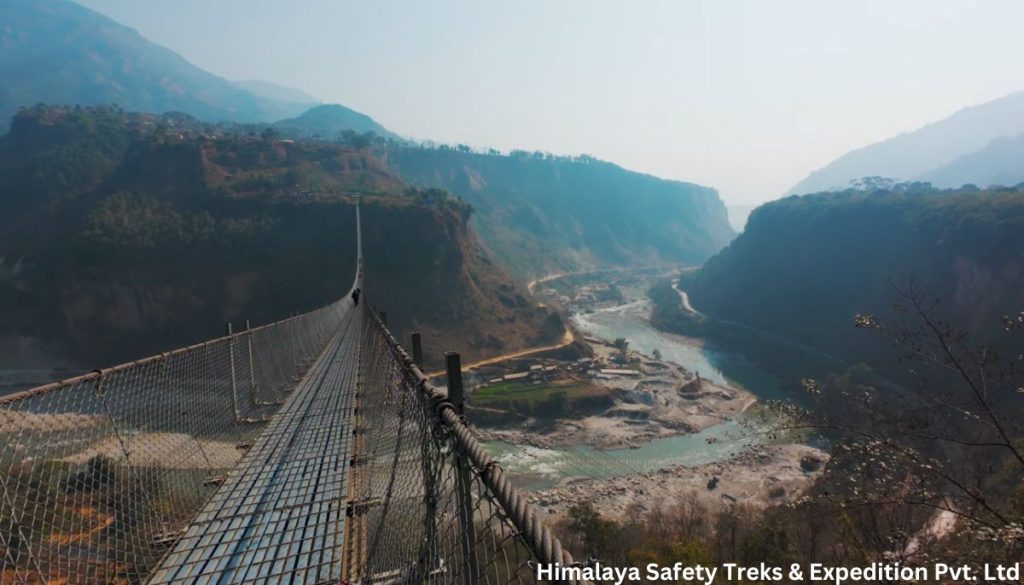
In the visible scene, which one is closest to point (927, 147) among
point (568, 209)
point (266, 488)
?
point (568, 209)

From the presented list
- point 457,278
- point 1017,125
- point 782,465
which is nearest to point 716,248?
point 457,278

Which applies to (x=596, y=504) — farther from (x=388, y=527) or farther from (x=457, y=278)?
(x=457, y=278)

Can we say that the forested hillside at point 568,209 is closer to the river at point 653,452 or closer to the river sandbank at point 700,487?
the river at point 653,452

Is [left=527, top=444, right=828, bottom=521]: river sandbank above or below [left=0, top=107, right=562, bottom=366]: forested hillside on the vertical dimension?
below

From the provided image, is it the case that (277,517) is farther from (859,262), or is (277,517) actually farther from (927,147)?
(927,147)

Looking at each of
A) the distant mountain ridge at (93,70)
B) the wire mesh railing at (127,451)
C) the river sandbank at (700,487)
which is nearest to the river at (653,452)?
the river sandbank at (700,487)

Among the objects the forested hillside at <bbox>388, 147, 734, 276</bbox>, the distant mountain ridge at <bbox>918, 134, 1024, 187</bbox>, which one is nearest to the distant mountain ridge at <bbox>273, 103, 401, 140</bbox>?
the forested hillside at <bbox>388, 147, 734, 276</bbox>

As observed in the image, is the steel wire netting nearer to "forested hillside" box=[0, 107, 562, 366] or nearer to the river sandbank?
the river sandbank
